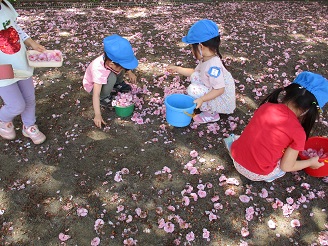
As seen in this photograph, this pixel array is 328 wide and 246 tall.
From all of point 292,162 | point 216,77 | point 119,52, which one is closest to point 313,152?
point 292,162

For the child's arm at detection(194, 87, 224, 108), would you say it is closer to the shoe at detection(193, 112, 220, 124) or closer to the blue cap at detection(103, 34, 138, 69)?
the shoe at detection(193, 112, 220, 124)

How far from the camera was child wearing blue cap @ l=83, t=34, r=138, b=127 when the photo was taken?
10.5ft

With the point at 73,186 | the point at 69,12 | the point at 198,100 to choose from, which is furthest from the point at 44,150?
the point at 69,12

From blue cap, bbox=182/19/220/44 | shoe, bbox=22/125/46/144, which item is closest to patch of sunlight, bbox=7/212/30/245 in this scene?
shoe, bbox=22/125/46/144

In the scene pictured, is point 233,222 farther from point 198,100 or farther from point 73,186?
point 73,186

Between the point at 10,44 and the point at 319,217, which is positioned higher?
the point at 10,44

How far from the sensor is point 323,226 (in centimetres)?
280

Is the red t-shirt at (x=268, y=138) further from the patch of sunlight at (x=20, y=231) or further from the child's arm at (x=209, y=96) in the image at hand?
the patch of sunlight at (x=20, y=231)

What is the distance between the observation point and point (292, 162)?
→ 276 centimetres

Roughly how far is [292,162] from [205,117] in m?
1.40

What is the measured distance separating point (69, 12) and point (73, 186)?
625cm

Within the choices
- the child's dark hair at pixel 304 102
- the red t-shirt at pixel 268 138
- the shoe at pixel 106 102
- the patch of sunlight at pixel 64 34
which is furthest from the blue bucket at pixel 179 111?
the patch of sunlight at pixel 64 34

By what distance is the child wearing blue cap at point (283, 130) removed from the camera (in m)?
2.45

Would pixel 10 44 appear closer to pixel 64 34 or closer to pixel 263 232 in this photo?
pixel 263 232
